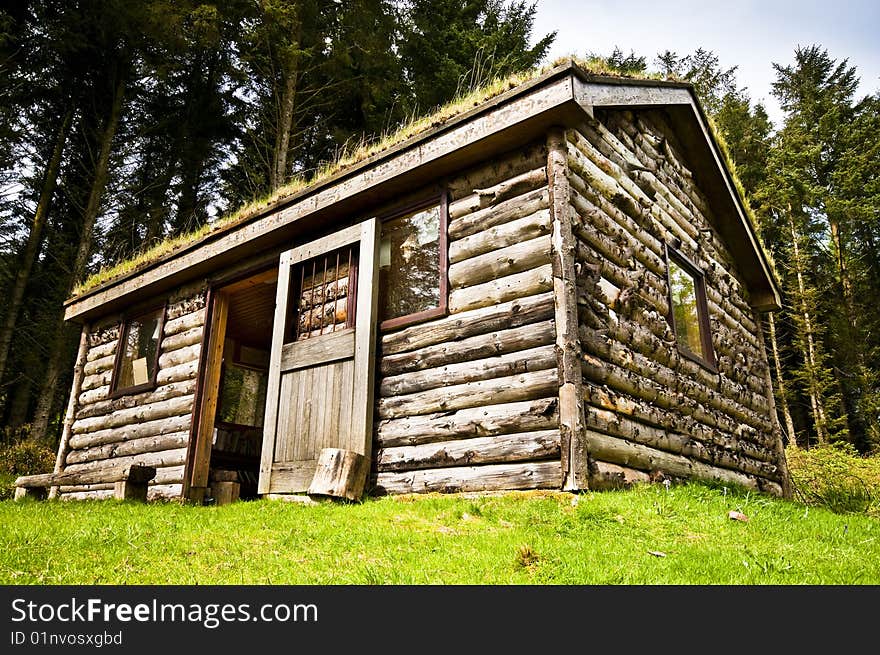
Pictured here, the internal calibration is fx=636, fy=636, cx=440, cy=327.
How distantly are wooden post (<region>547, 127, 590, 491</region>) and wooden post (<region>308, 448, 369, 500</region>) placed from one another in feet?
6.81

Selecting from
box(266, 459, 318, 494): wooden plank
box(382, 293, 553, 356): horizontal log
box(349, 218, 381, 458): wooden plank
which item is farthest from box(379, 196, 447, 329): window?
box(266, 459, 318, 494): wooden plank

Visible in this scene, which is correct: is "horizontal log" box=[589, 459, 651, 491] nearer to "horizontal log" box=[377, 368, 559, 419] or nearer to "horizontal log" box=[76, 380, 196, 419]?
"horizontal log" box=[377, 368, 559, 419]

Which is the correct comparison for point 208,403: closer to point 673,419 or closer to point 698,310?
point 673,419

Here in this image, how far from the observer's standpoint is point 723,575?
3.44 meters

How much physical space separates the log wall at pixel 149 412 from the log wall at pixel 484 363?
12.7 ft

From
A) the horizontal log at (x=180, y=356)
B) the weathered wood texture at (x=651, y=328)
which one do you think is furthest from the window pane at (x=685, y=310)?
the horizontal log at (x=180, y=356)

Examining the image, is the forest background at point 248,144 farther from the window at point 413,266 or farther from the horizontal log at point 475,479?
the horizontal log at point 475,479

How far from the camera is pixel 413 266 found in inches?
283

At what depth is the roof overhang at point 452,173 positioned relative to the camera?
20.3ft

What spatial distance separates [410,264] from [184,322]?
445 cm

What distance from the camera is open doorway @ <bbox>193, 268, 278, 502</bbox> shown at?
9.07 metres

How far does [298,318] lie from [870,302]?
22468 mm
